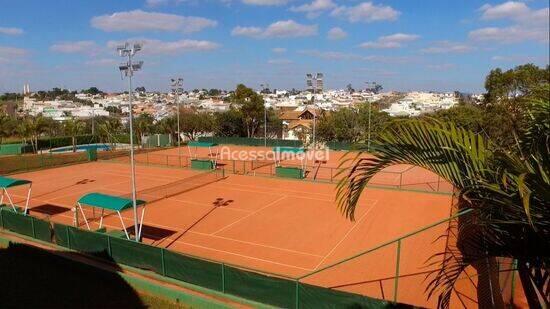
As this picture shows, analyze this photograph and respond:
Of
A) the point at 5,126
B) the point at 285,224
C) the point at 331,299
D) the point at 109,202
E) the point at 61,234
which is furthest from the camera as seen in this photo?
the point at 5,126

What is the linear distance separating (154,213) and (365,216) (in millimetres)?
12572

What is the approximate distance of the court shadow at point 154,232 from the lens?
20.9 m

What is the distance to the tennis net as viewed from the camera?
2964cm

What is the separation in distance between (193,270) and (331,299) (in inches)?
199

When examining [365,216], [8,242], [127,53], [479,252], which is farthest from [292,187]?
[479,252]

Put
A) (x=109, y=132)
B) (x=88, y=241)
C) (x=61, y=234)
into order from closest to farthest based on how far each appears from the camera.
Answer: (x=88, y=241)
(x=61, y=234)
(x=109, y=132)

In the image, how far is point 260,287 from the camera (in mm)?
12891

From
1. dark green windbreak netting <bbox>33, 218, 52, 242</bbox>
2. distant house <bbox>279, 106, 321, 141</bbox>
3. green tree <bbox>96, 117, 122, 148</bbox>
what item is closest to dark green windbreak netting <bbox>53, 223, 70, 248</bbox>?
dark green windbreak netting <bbox>33, 218, 52, 242</bbox>

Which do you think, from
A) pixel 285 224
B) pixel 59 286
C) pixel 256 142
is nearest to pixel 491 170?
pixel 59 286

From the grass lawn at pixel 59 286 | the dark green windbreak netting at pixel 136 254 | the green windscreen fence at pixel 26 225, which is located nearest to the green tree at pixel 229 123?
the green windscreen fence at pixel 26 225

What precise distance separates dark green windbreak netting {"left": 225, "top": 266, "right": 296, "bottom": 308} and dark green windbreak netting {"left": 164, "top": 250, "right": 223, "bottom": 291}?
43 centimetres

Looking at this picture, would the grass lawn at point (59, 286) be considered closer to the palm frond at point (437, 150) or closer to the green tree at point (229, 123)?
the palm frond at point (437, 150)

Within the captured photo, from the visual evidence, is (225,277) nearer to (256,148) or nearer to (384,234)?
(384,234)

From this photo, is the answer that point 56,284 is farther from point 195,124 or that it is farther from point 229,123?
point 229,123
